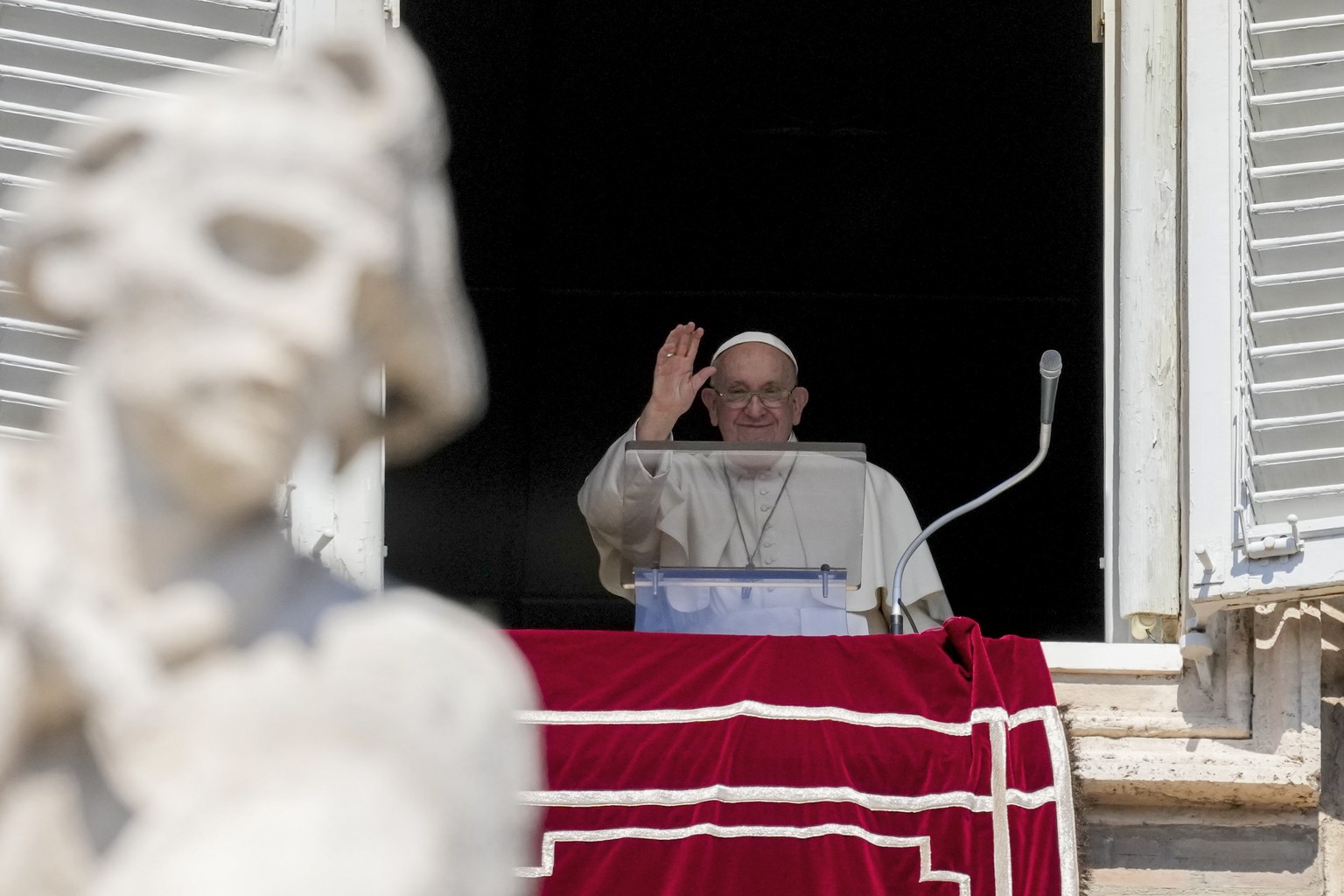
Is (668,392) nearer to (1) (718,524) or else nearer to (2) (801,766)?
(1) (718,524)

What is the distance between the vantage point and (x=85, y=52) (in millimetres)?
3965

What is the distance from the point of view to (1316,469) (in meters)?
4.05

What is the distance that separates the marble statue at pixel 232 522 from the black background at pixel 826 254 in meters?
6.43

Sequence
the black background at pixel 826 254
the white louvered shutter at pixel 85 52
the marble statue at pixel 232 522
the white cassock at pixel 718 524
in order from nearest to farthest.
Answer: the marble statue at pixel 232 522, the white louvered shutter at pixel 85 52, the white cassock at pixel 718 524, the black background at pixel 826 254

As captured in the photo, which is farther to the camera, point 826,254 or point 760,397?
point 826,254

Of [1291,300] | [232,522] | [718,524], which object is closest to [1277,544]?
[1291,300]

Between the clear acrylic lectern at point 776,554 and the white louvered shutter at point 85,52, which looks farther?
the clear acrylic lectern at point 776,554

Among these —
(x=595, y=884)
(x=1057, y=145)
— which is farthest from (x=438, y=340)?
(x=1057, y=145)

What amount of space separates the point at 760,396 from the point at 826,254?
3.71 metres

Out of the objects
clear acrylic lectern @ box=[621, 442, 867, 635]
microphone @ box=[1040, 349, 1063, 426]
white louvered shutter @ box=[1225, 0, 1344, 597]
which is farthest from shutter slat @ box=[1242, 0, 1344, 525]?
clear acrylic lectern @ box=[621, 442, 867, 635]

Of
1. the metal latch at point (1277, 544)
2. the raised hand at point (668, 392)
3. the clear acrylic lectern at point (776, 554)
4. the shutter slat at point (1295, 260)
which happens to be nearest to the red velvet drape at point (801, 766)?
the clear acrylic lectern at point (776, 554)

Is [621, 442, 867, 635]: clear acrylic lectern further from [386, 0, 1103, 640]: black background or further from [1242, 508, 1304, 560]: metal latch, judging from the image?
[386, 0, 1103, 640]: black background

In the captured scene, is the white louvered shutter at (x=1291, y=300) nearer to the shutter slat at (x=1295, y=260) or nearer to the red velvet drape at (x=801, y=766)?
the shutter slat at (x=1295, y=260)

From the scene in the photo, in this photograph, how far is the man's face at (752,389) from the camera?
5246mm
